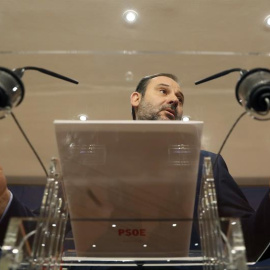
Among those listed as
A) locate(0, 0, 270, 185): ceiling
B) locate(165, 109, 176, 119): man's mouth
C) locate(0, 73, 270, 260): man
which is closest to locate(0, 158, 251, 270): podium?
locate(0, 73, 270, 260): man

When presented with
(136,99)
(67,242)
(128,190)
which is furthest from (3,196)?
(136,99)

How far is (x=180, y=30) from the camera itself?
86.5 inches

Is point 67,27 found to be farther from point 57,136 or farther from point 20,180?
point 57,136

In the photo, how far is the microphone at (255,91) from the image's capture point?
0.85 metres

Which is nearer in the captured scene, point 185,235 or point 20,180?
point 185,235

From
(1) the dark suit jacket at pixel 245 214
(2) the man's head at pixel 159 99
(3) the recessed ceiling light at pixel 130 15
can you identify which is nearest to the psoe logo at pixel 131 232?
(1) the dark suit jacket at pixel 245 214

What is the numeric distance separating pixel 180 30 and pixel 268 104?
4.67 ft

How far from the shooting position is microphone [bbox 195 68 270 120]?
85 centimetres

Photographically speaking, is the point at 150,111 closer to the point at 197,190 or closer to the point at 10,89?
the point at 197,190

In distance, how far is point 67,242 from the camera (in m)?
0.92

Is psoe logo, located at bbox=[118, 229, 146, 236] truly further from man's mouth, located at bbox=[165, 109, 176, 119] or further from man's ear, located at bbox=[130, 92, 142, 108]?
man's ear, located at bbox=[130, 92, 142, 108]

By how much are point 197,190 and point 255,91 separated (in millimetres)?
233

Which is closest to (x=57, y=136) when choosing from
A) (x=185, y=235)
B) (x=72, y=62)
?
(x=185, y=235)

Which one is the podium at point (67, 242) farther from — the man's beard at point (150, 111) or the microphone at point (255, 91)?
the man's beard at point (150, 111)
